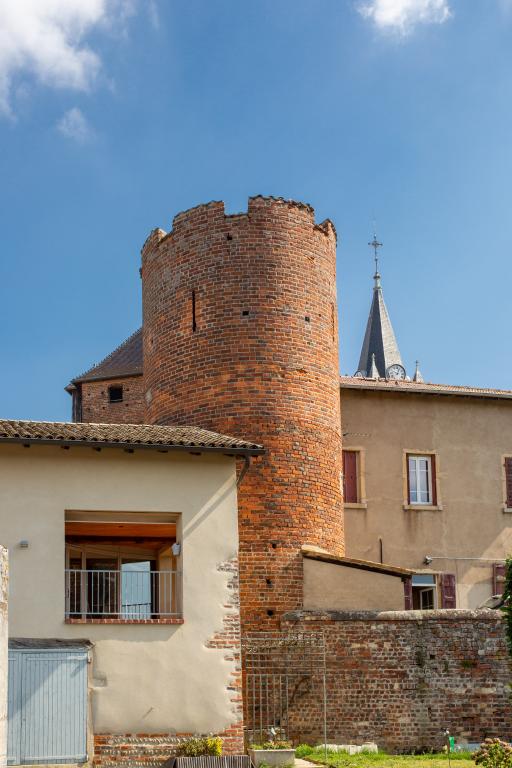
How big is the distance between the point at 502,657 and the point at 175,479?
736 centimetres

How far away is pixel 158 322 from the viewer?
25.5m

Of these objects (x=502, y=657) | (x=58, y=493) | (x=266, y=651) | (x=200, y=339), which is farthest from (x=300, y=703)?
(x=200, y=339)

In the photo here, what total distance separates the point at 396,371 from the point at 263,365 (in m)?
50.4

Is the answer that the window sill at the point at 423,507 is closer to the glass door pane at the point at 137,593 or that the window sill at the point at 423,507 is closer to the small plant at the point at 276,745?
the glass door pane at the point at 137,593

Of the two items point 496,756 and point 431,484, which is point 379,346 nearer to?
point 431,484

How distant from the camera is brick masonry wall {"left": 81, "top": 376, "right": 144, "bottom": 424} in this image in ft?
117

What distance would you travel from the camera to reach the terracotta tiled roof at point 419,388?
28.7 metres

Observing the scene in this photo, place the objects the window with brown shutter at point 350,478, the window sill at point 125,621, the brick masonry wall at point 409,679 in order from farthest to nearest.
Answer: the window with brown shutter at point 350,478, the brick masonry wall at point 409,679, the window sill at point 125,621

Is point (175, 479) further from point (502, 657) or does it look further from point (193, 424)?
point (502, 657)

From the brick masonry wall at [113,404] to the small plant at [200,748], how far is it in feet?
55.8

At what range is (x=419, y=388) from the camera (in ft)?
96.1

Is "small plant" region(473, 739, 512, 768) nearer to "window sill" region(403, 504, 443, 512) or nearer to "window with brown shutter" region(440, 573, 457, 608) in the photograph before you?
"window with brown shutter" region(440, 573, 457, 608)

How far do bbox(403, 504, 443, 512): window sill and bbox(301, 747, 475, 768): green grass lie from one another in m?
8.26

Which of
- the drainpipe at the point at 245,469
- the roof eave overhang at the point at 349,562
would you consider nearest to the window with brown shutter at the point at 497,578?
the roof eave overhang at the point at 349,562
